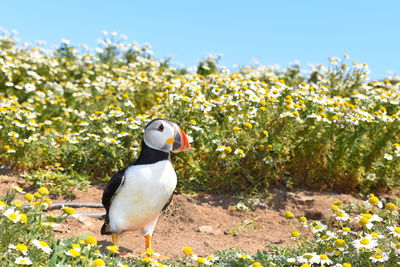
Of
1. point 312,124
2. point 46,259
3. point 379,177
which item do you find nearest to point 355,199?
point 379,177

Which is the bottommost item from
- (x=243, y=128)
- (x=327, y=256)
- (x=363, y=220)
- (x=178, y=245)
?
(x=178, y=245)

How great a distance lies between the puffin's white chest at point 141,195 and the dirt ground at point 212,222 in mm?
441

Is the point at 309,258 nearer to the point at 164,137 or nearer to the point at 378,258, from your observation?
the point at 378,258

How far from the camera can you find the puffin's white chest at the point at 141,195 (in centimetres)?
423

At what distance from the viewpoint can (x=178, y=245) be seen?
496 cm

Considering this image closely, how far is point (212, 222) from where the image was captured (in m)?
5.71

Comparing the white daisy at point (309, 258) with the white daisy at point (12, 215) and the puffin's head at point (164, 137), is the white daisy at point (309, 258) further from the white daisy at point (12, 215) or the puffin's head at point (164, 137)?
the white daisy at point (12, 215)

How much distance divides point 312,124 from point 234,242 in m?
2.02

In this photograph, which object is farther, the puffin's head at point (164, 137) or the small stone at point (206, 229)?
the small stone at point (206, 229)

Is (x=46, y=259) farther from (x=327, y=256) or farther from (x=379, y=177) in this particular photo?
(x=379, y=177)

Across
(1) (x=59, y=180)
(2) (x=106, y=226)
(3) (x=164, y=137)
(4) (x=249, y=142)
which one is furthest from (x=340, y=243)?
(1) (x=59, y=180)

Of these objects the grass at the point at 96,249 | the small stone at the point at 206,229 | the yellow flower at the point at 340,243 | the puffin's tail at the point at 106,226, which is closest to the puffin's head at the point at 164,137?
the puffin's tail at the point at 106,226

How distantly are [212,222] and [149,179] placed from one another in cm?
167

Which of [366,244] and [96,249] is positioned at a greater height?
[366,244]
